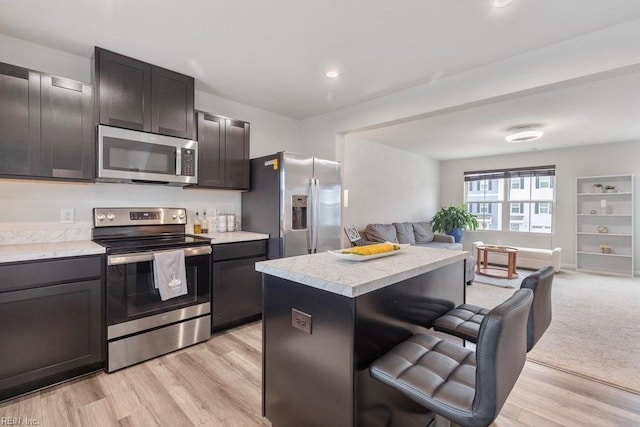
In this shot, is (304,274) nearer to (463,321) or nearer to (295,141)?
(463,321)

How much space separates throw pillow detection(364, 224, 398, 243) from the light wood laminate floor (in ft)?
9.38

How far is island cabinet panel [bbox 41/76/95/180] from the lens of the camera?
7.39ft

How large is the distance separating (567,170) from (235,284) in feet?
22.7

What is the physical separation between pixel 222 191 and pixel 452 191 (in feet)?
20.4

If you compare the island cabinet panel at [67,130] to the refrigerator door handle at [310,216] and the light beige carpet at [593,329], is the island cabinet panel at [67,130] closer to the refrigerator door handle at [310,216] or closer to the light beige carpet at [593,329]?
the refrigerator door handle at [310,216]

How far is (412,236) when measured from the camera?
19.4ft

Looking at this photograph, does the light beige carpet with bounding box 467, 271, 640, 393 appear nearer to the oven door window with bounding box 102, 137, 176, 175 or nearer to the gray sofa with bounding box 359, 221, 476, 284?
the gray sofa with bounding box 359, 221, 476, 284

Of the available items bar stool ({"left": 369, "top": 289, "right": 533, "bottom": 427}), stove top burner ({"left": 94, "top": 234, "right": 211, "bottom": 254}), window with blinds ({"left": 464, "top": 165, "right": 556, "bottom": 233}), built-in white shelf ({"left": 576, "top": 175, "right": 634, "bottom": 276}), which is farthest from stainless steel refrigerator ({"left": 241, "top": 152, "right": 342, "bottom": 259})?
built-in white shelf ({"left": 576, "top": 175, "right": 634, "bottom": 276})

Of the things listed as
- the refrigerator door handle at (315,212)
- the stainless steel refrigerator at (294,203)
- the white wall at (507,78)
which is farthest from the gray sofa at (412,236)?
the white wall at (507,78)

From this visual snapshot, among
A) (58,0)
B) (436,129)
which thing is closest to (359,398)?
(58,0)

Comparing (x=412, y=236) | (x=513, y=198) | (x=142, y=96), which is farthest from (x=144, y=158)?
(x=513, y=198)

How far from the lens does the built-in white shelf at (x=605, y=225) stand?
5680mm

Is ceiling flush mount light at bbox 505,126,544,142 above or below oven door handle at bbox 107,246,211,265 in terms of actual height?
above

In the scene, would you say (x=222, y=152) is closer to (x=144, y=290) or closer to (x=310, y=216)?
(x=310, y=216)
